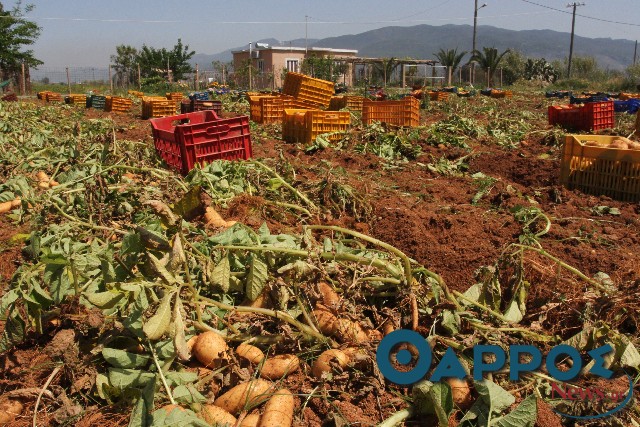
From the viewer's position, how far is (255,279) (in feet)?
9.50

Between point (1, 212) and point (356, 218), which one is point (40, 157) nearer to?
point (1, 212)

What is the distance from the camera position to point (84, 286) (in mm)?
2900

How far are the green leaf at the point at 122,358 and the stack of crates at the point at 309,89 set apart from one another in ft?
36.8

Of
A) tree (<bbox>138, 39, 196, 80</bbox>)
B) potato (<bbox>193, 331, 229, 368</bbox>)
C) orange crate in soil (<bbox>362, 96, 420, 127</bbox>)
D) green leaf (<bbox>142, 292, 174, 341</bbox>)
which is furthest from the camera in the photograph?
tree (<bbox>138, 39, 196, 80</bbox>)

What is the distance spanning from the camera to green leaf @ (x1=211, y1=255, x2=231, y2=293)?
2910mm

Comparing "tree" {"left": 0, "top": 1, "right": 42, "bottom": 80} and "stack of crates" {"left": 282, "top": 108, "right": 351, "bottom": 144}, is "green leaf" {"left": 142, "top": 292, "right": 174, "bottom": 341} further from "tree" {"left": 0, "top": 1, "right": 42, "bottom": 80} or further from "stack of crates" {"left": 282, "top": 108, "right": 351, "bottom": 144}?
"tree" {"left": 0, "top": 1, "right": 42, "bottom": 80}

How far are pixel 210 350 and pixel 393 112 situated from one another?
928 centimetres

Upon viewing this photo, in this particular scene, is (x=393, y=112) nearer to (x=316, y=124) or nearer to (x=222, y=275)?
(x=316, y=124)

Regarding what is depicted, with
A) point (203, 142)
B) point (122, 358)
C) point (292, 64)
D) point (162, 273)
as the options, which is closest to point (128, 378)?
point (122, 358)

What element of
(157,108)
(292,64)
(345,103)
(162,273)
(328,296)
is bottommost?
(328,296)

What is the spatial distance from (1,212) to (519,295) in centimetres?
507

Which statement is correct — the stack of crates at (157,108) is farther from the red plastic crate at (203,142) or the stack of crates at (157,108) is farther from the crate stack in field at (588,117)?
the crate stack in field at (588,117)

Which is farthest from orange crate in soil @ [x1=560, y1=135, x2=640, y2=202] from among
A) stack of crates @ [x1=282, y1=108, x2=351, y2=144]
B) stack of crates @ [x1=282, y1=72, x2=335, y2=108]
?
stack of crates @ [x1=282, y1=72, x2=335, y2=108]

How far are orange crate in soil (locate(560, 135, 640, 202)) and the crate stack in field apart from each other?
5737mm
